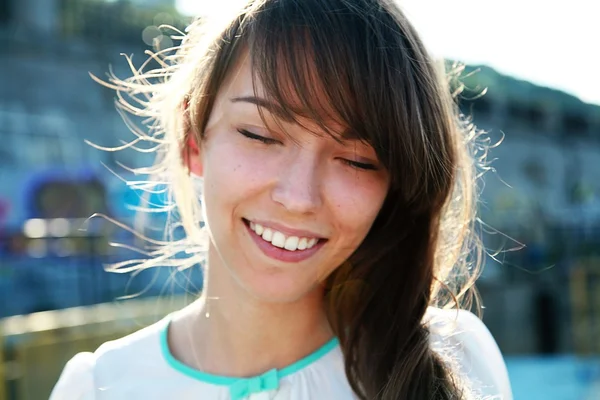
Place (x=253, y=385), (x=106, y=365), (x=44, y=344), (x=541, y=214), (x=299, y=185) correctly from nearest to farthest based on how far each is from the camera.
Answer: (x=299, y=185) < (x=253, y=385) < (x=106, y=365) < (x=44, y=344) < (x=541, y=214)

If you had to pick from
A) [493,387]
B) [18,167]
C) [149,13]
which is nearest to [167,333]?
[493,387]

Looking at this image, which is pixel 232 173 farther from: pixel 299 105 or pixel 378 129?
pixel 378 129

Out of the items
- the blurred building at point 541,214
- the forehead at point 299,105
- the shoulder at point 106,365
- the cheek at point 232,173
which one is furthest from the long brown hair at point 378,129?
the blurred building at point 541,214

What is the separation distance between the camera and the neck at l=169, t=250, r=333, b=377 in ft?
5.69

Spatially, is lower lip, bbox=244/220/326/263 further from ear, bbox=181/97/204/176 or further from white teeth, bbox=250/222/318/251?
ear, bbox=181/97/204/176

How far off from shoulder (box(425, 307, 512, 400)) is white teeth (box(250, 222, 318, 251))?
41 centimetres

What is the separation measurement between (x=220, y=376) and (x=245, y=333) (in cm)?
12

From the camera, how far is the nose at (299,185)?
4.86 ft

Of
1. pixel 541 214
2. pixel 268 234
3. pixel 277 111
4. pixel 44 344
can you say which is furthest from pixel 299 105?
pixel 541 214

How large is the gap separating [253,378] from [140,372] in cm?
29

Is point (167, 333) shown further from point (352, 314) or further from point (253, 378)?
point (352, 314)

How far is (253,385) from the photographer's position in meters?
1.67

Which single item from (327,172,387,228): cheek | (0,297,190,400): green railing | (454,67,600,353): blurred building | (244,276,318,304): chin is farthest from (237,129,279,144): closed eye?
(454,67,600,353): blurred building

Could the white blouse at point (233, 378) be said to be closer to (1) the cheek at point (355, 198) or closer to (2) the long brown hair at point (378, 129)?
(2) the long brown hair at point (378, 129)
